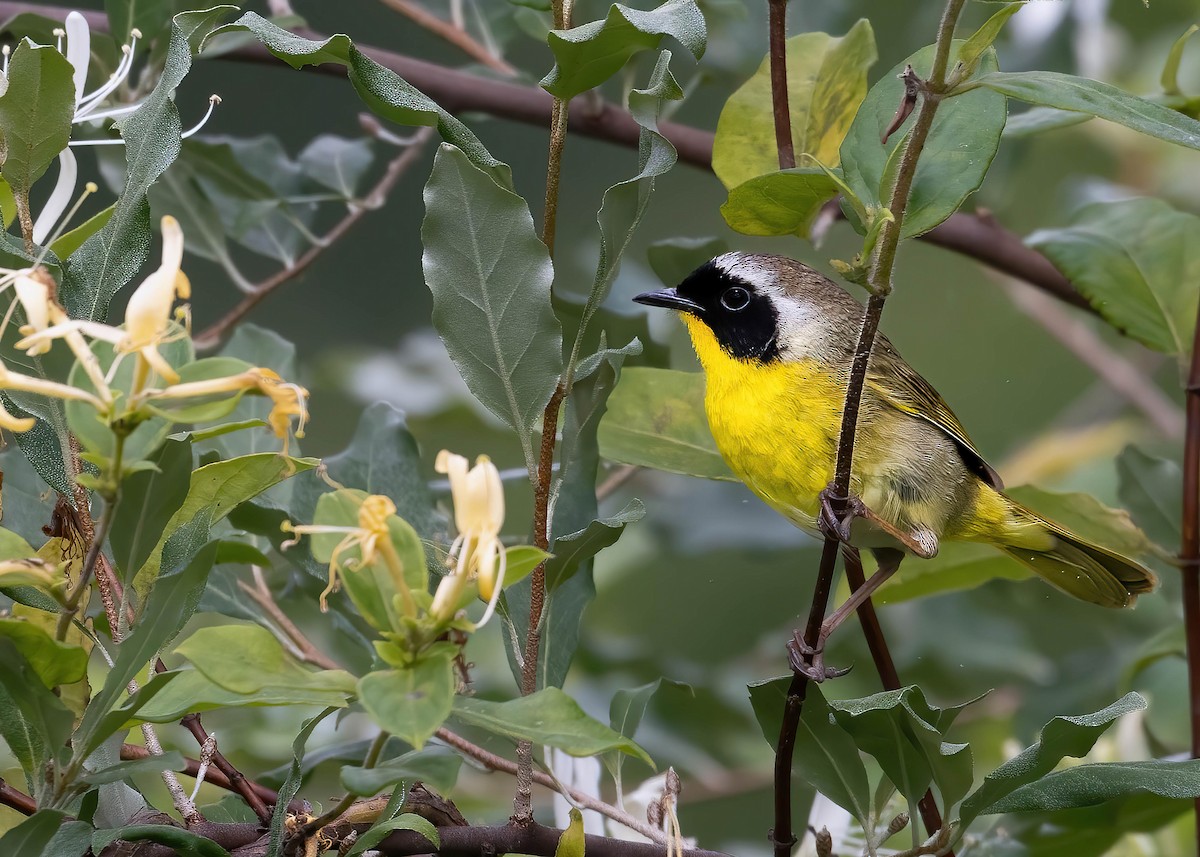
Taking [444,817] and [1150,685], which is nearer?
[444,817]

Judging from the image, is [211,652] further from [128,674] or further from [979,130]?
[979,130]

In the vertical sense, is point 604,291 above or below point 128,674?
above

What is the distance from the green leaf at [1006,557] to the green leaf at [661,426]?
0.35 metres

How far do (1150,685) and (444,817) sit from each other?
56.9 inches

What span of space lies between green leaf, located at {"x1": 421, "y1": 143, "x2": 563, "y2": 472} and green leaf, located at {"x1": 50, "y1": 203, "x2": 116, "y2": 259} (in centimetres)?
25

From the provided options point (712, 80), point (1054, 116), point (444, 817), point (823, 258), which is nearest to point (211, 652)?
point (444, 817)

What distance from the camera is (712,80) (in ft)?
6.73

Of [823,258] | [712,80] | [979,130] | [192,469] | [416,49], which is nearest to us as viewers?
[192,469]

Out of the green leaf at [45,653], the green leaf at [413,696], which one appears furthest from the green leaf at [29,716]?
→ the green leaf at [413,696]

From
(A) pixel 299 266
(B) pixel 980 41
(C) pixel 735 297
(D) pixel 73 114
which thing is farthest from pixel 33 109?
(C) pixel 735 297

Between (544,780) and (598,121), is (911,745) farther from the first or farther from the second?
(598,121)

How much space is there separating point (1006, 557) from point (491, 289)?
3.93 feet

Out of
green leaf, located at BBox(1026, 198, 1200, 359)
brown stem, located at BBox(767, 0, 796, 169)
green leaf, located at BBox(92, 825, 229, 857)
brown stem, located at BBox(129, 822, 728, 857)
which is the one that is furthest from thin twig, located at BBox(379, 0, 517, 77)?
green leaf, located at BBox(92, 825, 229, 857)

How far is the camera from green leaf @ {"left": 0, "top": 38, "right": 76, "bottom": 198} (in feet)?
3.22
